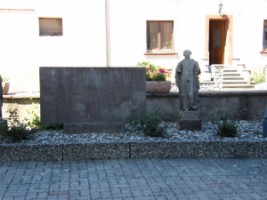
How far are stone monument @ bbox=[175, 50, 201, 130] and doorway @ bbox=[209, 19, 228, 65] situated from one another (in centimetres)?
1137

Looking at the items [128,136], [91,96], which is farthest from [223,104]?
[91,96]

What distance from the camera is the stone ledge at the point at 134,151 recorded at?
648 cm

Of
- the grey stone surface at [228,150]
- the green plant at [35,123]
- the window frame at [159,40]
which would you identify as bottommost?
the grey stone surface at [228,150]

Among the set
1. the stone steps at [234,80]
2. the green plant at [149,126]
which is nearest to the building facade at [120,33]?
the stone steps at [234,80]

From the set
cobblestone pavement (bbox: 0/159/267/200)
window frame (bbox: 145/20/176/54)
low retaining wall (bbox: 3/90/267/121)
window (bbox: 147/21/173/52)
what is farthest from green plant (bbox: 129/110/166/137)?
window (bbox: 147/21/173/52)

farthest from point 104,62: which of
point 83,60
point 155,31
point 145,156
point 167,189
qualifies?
point 167,189

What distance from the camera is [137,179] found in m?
5.54

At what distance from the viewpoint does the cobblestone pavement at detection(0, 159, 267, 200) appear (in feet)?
16.2

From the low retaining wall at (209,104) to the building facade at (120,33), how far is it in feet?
22.9

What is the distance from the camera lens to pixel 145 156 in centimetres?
669

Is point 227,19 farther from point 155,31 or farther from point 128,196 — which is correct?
point 128,196

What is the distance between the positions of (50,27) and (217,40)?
8242mm

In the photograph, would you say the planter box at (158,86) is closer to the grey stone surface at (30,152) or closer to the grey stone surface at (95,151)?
the grey stone surface at (95,151)

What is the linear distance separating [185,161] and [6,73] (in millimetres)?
12282
